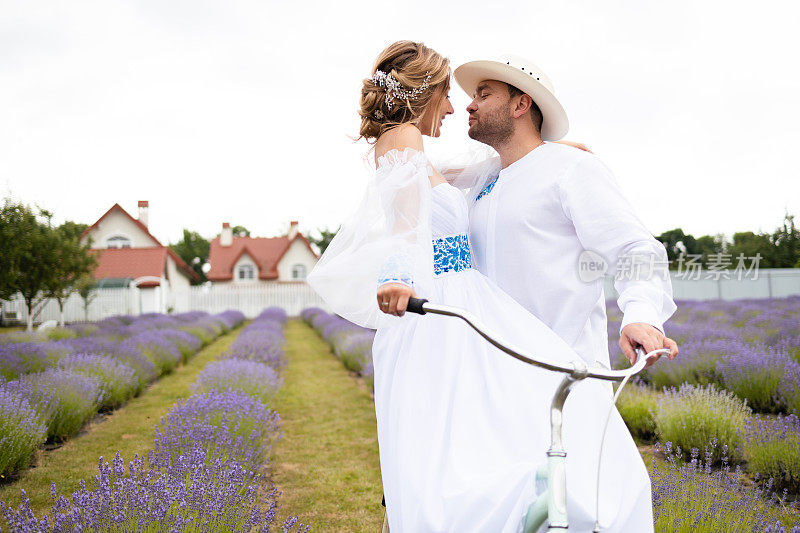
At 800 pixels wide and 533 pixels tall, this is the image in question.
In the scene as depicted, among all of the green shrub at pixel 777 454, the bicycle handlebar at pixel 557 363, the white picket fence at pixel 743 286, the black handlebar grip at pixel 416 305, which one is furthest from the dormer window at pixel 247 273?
the bicycle handlebar at pixel 557 363

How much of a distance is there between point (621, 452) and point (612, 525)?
0.20 meters

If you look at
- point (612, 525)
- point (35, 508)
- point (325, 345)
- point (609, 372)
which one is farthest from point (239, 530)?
point (325, 345)

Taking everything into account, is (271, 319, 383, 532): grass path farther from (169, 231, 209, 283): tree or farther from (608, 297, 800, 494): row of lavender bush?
(169, 231, 209, 283): tree

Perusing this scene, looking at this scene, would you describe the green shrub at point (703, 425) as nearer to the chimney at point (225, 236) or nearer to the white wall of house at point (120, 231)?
the white wall of house at point (120, 231)

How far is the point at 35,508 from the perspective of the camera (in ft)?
13.1

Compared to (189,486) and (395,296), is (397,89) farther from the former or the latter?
(189,486)

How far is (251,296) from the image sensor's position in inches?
1286

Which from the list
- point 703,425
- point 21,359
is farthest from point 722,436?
point 21,359

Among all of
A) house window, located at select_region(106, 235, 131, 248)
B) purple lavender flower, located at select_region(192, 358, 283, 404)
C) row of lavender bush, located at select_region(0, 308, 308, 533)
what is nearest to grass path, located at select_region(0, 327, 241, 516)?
purple lavender flower, located at select_region(192, 358, 283, 404)

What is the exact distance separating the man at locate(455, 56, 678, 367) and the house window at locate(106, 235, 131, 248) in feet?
109

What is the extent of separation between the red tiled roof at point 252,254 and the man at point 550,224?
3540 centimetres

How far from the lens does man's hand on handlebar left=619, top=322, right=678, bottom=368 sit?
66.0 inches

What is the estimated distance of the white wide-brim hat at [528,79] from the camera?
2.35m

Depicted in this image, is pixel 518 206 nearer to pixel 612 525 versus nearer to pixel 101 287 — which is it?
pixel 612 525
